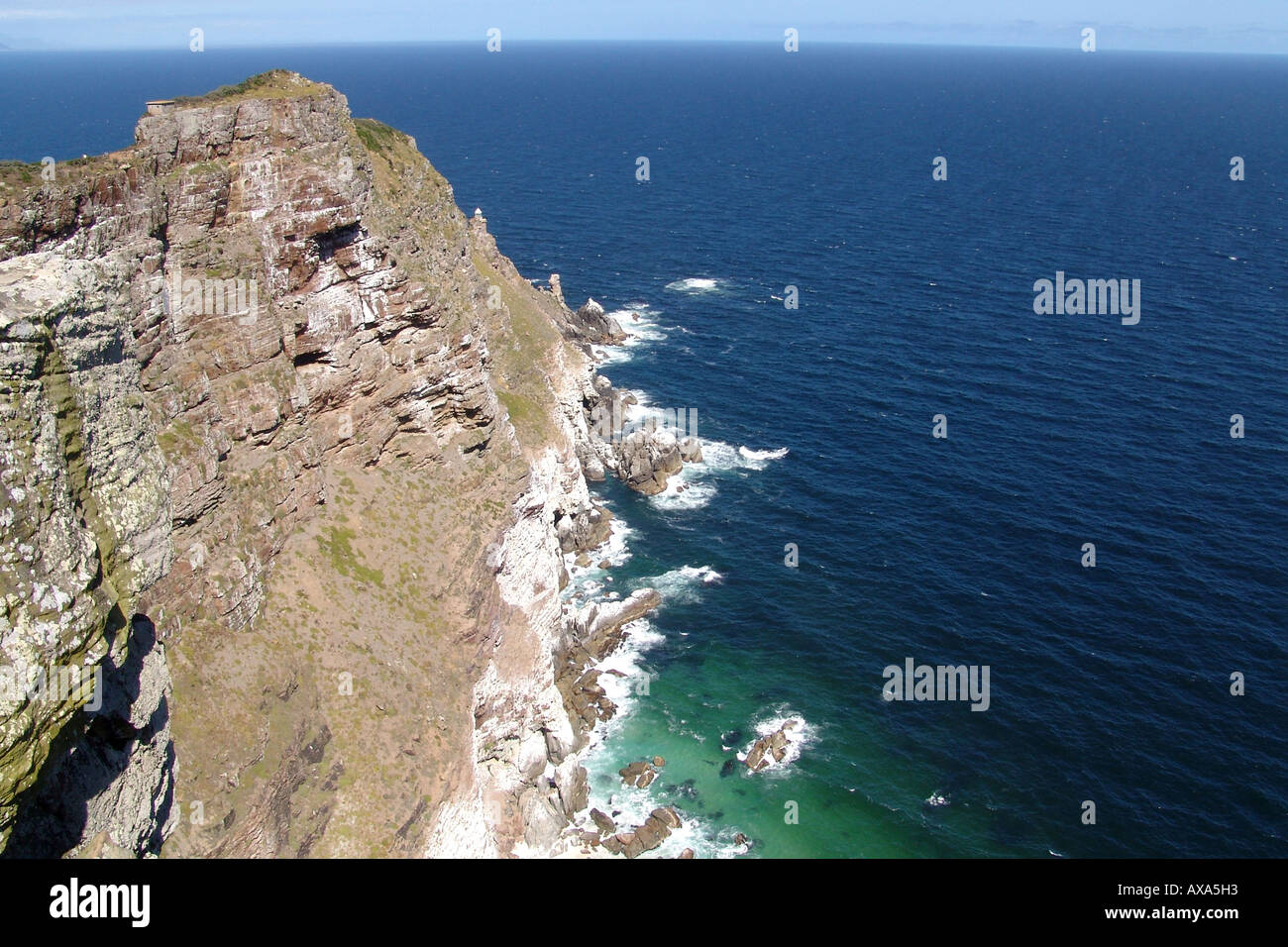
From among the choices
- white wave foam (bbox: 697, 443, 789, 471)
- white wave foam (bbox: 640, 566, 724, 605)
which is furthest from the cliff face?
white wave foam (bbox: 697, 443, 789, 471)

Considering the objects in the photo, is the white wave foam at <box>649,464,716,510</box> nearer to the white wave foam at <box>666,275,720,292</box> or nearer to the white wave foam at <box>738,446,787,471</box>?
the white wave foam at <box>738,446,787,471</box>

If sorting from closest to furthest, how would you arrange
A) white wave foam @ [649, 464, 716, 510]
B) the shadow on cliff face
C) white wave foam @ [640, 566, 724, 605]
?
1. the shadow on cliff face
2. white wave foam @ [640, 566, 724, 605]
3. white wave foam @ [649, 464, 716, 510]

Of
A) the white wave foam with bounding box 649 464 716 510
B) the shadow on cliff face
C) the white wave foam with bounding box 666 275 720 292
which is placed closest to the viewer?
the shadow on cliff face

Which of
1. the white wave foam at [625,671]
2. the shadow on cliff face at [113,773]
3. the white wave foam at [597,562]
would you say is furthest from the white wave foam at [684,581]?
the shadow on cliff face at [113,773]

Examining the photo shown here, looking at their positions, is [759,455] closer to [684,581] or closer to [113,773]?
[684,581]

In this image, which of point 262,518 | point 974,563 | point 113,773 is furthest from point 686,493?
point 113,773

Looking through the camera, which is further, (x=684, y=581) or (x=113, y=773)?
(x=684, y=581)
